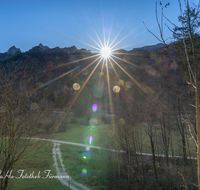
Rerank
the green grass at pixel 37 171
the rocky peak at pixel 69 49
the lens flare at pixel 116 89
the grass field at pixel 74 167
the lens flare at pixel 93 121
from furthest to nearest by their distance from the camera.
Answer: the rocky peak at pixel 69 49
the lens flare at pixel 116 89
the lens flare at pixel 93 121
the grass field at pixel 74 167
the green grass at pixel 37 171

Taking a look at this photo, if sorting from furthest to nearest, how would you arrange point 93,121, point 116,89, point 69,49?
point 69,49, point 116,89, point 93,121

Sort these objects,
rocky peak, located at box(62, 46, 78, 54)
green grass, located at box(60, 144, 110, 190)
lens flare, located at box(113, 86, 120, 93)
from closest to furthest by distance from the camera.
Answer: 1. green grass, located at box(60, 144, 110, 190)
2. lens flare, located at box(113, 86, 120, 93)
3. rocky peak, located at box(62, 46, 78, 54)

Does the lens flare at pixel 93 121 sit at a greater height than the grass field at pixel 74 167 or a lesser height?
greater

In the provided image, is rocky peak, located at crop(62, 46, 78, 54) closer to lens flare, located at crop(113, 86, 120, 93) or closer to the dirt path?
lens flare, located at crop(113, 86, 120, 93)

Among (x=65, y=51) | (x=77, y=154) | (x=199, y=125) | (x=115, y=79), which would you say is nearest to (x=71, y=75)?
(x=115, y=79)

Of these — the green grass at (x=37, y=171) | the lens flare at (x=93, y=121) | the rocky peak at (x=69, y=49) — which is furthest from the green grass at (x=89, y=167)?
the rocky peak at (x=69, y=49)

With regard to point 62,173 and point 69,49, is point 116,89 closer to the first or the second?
point 62,173

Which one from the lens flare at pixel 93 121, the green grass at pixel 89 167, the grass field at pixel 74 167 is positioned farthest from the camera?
the lens flare at pixel 93 121

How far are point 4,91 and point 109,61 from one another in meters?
76.2

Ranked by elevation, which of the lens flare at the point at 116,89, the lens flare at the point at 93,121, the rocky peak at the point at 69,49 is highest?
the rocky peak at the point at 69,49

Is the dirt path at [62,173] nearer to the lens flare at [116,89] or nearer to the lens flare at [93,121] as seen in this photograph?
the lens flare at [93,121]

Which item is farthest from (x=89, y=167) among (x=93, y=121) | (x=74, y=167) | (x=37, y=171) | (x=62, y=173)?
(x=93, y=121)

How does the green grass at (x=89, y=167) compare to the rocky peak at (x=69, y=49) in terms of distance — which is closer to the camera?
the green grass at (x=89, y=167)

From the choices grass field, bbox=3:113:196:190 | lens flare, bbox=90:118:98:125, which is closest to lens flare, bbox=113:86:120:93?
lens flare, bbox=90:118:98:125
